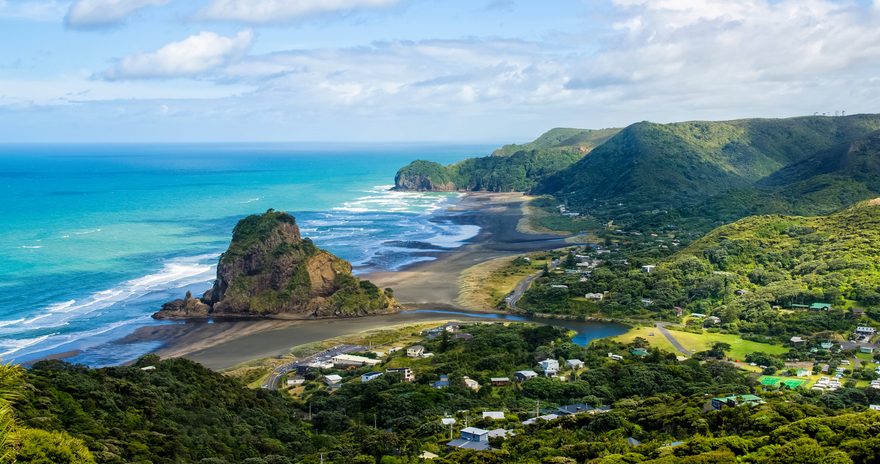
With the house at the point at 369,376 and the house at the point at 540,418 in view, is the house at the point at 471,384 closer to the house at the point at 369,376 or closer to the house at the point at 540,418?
the house at the point at 369,376

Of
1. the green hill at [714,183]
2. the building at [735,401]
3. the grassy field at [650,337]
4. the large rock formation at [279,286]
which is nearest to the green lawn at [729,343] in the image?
the grassy field at [650,337]

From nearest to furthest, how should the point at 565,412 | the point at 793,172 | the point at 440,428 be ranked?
the point at 440,428 < the point at 565,412 < the point at 793,172

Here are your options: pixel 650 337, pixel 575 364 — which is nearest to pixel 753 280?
pixel 650 337

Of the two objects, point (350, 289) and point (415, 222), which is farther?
point (415, 222)

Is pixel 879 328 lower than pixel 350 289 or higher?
lower

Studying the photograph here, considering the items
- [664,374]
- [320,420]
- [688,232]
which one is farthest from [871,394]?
[688,232]

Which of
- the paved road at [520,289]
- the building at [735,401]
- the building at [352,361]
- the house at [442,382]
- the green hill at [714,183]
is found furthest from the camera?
the green hill at [714,183]

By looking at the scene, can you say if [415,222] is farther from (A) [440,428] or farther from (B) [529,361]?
(A) [440,428]
